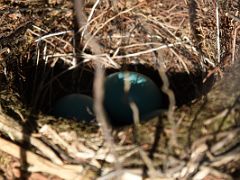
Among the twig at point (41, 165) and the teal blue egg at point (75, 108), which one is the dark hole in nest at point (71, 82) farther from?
the twig at point (41, 165)

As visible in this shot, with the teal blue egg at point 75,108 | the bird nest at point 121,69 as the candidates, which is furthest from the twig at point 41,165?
the teal blue egg at point 75,108

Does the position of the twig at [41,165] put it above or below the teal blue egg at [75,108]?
below

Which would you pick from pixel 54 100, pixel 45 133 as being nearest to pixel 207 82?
pixel 54 100

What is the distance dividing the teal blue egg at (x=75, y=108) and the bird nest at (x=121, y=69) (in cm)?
7

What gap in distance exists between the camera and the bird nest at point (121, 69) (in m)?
1.33

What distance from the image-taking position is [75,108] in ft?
5.37

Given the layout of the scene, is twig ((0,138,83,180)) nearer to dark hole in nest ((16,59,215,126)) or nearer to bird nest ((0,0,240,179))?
bird nest ((0,0,240,179))

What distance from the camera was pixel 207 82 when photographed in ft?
5.81

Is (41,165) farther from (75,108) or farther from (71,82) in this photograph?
(71,82)

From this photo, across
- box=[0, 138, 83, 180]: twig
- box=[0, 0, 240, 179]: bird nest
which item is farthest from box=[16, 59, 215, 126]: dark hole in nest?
box=[0, 138, 83, 180]: twig

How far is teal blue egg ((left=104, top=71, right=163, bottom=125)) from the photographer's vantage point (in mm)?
1676

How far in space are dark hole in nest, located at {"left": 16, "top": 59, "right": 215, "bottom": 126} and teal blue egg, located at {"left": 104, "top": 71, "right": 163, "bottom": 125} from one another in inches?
2.0

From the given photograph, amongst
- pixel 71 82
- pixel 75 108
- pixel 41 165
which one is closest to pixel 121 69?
pixel 71 82

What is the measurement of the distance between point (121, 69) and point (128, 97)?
23 centimetres
